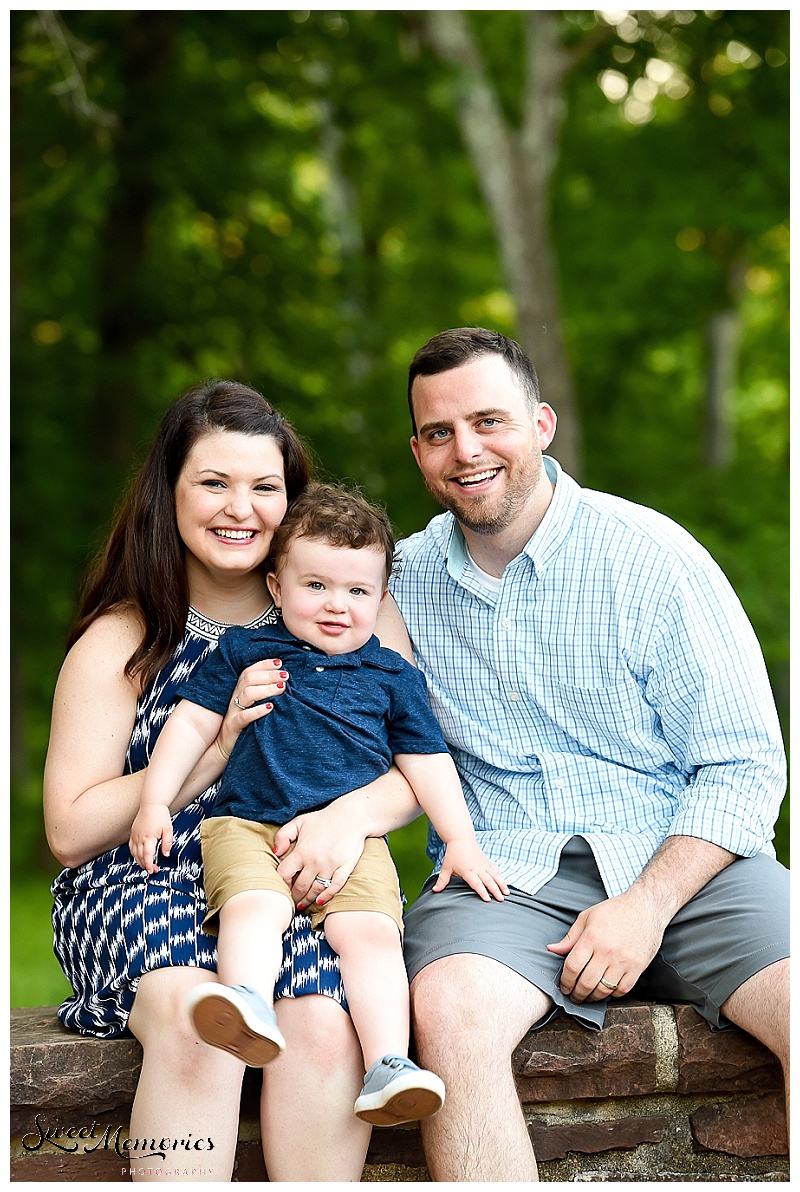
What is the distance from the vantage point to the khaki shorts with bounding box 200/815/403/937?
90.7 inches

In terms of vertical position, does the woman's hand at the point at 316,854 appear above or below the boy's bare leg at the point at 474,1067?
above

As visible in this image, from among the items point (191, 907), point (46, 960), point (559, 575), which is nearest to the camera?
point (191, 907)

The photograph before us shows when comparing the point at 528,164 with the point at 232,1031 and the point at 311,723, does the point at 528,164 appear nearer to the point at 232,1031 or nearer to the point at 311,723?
the point at 311,723

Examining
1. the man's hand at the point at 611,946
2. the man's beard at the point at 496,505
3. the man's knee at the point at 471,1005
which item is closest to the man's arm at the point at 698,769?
the man's hand at the point at 611,946

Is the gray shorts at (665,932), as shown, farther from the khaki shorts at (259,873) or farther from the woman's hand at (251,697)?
the woman's hand at (251,697)

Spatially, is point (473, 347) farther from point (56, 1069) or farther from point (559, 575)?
point (56, 1069)

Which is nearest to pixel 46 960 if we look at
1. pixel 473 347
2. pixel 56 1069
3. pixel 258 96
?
pixel 56 1069

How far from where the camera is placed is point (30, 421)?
7.87m

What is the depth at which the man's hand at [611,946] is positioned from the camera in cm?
245

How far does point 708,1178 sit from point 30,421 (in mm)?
6531

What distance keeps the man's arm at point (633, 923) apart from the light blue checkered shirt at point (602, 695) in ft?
0.19

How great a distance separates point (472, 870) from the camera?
2.58 m

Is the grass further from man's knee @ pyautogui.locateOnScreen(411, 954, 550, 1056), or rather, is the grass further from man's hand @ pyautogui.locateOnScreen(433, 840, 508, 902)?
man's knee @ pyautogui.locateOnScreen(411, 954, 550, 1056)

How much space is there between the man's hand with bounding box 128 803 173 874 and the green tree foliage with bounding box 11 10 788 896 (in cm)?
424
